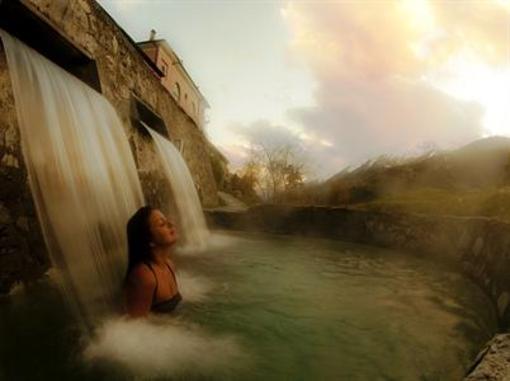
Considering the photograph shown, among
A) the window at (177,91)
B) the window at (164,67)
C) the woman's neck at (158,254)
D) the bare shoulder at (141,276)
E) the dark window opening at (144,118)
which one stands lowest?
the bare shoulder at (141,276)

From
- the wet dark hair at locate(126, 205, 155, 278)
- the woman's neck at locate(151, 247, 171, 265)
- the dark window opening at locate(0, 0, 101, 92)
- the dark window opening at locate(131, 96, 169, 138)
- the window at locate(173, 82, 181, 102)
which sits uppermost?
the window at locate(173, 82, 181, 102)

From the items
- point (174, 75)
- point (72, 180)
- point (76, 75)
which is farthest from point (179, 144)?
point (174, 75)

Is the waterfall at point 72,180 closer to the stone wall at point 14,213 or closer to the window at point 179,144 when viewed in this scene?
the stone wall at point 14,213

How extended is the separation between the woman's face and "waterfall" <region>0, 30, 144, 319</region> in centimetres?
95

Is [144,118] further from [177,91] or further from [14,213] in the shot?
[177,91]

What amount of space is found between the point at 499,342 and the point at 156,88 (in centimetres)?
991

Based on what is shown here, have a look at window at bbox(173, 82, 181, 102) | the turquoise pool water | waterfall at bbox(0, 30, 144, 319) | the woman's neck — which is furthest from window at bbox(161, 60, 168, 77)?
the woman's neck

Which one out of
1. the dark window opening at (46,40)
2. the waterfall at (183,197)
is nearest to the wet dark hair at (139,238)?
the dark window opening at (46,40)

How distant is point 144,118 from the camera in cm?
1008

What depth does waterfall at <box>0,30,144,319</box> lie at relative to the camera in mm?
4129

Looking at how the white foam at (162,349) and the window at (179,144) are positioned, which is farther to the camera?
the window at (179,144)

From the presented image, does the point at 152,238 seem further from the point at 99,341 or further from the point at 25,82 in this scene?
the point at 25,82

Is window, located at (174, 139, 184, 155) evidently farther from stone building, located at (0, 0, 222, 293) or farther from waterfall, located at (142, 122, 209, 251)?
waterfall, located at (142, 122, 209, 251)

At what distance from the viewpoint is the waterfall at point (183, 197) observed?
941cm
